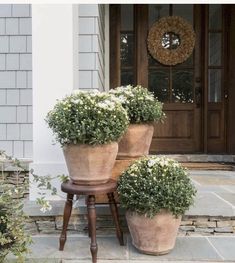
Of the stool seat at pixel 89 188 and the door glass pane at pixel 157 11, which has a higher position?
the door glass pane at pixel 157 11

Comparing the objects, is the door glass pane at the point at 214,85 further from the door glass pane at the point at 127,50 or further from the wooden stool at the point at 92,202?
the wooden stool at the point at 92,202

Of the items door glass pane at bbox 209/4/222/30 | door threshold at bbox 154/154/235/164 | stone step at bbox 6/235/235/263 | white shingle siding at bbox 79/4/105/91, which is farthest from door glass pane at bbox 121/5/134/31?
stone step at bbox 6/235/235/263

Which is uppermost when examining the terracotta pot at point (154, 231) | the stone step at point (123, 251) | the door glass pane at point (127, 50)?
the door glass pane at point (127, 50)

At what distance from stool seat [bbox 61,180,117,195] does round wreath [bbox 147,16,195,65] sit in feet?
9.63

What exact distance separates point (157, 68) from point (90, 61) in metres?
1.53

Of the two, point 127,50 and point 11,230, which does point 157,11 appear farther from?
point 11,230

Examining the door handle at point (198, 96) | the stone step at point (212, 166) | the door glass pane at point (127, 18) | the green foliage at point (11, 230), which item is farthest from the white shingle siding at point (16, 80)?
the door handle at point (198, 96)

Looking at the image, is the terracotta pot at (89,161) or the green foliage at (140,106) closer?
the terracotta pot at (89,161)

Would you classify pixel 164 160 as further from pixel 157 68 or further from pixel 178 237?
pixel 157 68

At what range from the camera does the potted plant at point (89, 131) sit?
2264 millimetres

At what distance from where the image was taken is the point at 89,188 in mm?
2326

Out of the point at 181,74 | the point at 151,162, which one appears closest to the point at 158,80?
the point at 181,74

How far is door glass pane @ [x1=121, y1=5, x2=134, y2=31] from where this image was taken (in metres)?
5.04

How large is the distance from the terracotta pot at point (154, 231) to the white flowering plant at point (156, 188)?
4cm
